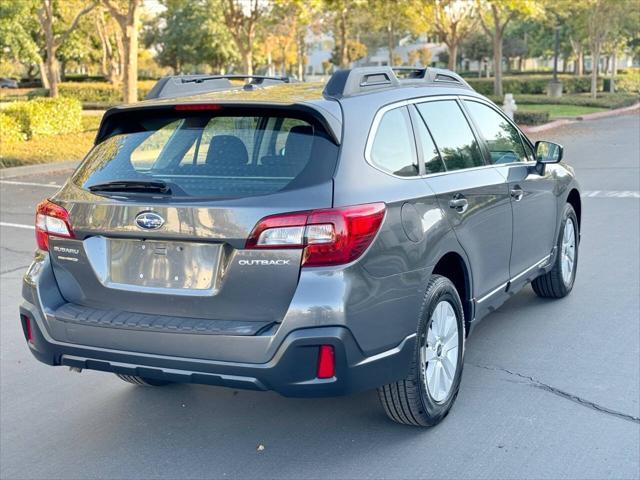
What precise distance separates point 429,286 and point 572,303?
9.56 ft

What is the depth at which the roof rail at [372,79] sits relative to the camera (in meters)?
4.20

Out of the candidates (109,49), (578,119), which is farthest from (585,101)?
(109,49)

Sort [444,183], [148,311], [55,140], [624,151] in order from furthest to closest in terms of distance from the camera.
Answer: [55,140]
[624,151]
[444,183]
[148,311]

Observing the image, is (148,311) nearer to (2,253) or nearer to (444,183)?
(444,183)

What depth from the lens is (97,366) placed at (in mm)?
4023

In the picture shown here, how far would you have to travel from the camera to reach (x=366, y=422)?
4531 mm

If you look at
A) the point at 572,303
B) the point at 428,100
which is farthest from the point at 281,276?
the point at 572,303

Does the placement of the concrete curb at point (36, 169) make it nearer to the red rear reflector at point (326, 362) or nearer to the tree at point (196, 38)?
the red rear reflector at point (326, 362)

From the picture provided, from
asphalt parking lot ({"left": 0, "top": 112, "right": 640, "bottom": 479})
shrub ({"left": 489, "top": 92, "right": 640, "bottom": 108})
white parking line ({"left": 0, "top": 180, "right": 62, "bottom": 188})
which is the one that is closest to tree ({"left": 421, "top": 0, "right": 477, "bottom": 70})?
shrub ({"left": 489, "top": 92, "right": 640, "bottom": 108})

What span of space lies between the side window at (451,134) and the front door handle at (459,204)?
0.20 metres

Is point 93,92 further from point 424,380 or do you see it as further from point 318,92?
point 424,380

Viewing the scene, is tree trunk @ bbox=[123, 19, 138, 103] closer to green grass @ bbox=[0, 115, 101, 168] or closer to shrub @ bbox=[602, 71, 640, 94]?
green grass @ bbox=[0, 115, 101, 168]

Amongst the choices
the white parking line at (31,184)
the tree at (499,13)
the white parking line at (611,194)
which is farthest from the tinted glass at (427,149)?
the tree at (499,13)

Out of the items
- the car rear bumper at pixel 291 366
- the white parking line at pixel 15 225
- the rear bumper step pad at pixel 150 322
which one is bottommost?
the white parking line at pixel 15 225
